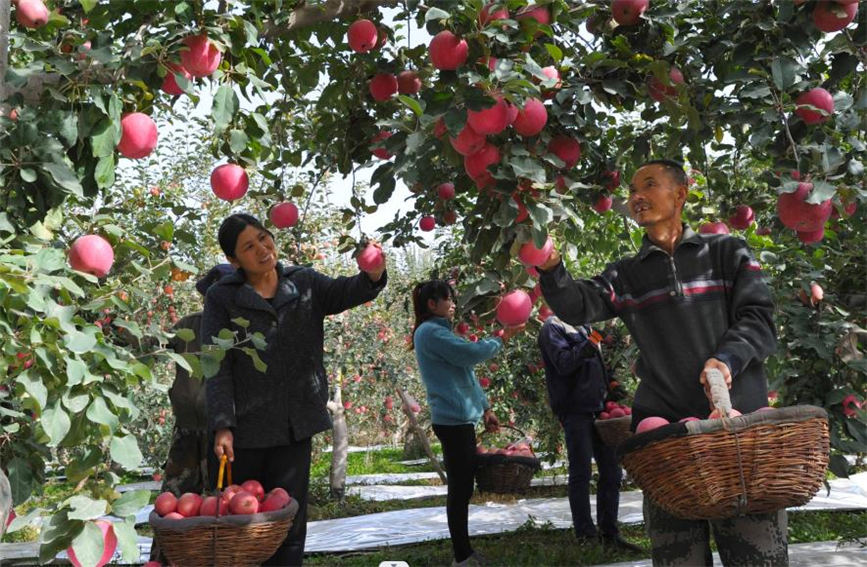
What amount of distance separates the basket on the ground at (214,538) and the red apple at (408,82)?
1329 millimetres

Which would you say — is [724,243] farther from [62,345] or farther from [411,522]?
[411,522]

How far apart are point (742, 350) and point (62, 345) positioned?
1371 mm

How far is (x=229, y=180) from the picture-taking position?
7.31 feet

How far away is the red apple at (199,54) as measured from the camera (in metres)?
1.75

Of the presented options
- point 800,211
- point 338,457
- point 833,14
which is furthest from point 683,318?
point 338,457

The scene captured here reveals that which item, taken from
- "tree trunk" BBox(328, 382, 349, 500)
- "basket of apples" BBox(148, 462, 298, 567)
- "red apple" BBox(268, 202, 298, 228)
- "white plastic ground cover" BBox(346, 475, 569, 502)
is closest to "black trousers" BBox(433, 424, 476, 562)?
"red apple" BBox(268, 202, 298, 228)

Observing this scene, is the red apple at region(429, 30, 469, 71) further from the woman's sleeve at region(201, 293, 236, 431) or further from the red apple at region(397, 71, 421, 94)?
the woman's sleeve at region(201, 293, 236, 431)

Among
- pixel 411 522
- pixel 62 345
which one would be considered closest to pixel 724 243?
pixel 62 345

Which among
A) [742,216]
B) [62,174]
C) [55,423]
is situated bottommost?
[55,423]

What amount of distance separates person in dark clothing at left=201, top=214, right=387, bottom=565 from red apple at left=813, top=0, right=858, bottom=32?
138 cm

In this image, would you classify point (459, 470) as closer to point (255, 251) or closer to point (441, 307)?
point (441, 307)

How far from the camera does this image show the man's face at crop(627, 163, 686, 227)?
6.89 feet

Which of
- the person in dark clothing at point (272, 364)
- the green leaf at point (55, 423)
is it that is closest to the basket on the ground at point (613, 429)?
the person in dark clothing at point (272, 364)

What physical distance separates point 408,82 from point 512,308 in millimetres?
808
